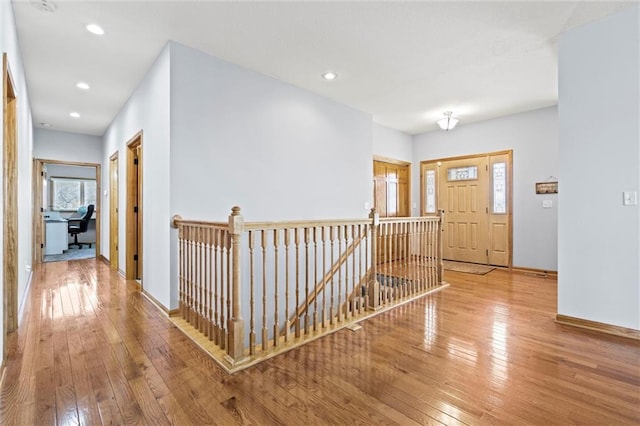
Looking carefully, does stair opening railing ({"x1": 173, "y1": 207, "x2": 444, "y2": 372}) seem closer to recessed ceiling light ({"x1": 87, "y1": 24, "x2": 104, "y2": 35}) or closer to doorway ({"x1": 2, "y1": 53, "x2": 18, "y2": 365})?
doorway ({"x1": 2, "y1": 53, "x2": 18, "y2": 365})

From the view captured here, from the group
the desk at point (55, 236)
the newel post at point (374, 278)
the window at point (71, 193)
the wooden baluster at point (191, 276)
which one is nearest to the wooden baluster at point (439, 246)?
the newel post at point (374, 278)

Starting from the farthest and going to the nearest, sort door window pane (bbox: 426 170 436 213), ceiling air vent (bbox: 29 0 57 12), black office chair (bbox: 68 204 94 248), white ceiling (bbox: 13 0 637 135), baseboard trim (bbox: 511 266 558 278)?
black office chair (bbox: 68 204 94 248)
door window pane (bbox: 426 170 436 213)
baseboard trim (bbox: 511 266 558 278)
white ceiling (bbox: 13 0 637 135)
ceiling air vent (bbox: 29 0 57 12)

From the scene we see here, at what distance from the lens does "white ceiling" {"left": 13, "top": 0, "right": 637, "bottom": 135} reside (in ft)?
8.38

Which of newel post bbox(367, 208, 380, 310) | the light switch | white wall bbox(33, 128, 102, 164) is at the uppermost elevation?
white wall bbox(33, 128, 102, 164)

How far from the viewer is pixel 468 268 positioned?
5379 mm

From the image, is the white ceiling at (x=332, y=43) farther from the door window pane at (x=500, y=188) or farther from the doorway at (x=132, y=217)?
the door window pane at (x=500, y=188)

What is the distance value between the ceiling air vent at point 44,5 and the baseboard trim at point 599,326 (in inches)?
199

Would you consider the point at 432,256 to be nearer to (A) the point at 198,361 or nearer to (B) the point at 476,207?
(B) the point at 476,207

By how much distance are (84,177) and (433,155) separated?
30.7 ft

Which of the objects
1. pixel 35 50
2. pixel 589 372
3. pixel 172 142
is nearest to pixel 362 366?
pixel 589 372

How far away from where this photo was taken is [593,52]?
271cm

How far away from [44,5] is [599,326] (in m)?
5.27

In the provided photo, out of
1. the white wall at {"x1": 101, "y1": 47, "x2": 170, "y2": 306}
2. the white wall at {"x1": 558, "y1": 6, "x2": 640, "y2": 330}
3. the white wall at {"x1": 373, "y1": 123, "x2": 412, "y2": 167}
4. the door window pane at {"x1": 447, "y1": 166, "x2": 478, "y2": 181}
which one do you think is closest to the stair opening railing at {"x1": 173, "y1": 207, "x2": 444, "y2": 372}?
the white wall at {"x1": 101, "y1": 47, "x2": 170, "y2": 306}

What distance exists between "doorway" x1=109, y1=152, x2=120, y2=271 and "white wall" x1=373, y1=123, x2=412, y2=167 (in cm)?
457
